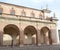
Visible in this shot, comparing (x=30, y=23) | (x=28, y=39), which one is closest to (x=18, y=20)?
(x=30, y=23)

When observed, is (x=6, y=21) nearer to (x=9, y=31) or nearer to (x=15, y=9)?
(x=9, y=31)

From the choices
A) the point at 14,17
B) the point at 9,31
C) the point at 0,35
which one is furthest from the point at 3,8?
the point at 0,35

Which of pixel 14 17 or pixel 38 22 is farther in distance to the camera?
pixel 38 22

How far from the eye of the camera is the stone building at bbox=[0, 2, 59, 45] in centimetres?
2623

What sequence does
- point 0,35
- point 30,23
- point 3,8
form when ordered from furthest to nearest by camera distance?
point 3,8 < point 30,23 < point 0,35

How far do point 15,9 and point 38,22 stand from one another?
29.1 ft

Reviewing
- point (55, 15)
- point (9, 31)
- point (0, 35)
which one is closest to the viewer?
point (0, 35)

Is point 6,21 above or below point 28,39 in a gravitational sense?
above

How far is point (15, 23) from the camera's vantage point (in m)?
26.5

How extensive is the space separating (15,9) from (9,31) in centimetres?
649

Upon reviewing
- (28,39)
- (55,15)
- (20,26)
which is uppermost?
(55,15)

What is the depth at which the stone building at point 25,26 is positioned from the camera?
86.1ft

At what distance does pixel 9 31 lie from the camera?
32000 millimetres

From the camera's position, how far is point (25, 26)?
90.8ft
